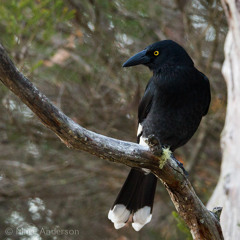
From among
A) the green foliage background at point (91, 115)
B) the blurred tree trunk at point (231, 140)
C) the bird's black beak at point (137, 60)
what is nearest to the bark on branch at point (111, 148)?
the blurred tree trunk at point (231, 140)

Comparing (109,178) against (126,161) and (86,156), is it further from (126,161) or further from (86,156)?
(126,161)

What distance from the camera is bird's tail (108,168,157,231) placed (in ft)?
11.6

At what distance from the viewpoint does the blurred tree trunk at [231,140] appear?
3.31m

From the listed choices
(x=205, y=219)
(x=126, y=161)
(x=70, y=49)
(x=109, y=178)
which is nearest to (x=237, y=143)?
(x=205, y=219)

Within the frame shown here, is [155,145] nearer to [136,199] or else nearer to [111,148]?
[111,148]

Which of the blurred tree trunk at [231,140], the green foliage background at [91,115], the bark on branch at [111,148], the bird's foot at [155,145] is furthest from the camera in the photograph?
the green foliage background at [91,115]

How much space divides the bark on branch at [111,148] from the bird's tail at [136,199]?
900 millimetres

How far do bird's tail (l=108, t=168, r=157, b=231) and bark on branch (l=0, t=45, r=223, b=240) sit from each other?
0.90 m

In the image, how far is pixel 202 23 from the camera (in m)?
5.26

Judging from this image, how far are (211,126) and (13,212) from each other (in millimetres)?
2230

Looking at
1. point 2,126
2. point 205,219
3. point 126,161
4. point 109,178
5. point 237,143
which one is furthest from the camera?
point 109,178

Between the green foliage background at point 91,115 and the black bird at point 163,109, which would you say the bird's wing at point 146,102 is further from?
the green foliage background at point 91,115

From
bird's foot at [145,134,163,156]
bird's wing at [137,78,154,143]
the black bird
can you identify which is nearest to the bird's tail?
the black bird

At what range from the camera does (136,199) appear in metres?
3.62
